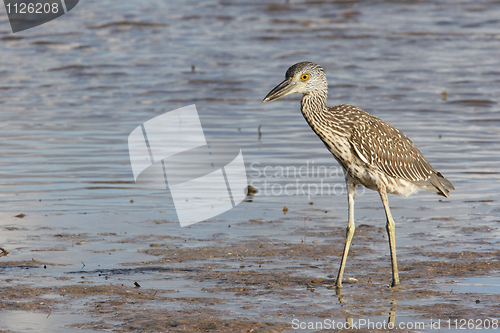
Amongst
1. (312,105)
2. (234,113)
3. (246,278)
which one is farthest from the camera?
(234,113)

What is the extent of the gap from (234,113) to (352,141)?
8.40 metres

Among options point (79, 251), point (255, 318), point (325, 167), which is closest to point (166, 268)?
point (79, 251)

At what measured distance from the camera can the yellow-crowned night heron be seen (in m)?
6.41

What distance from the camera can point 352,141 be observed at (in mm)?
6395

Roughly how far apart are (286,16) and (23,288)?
70.7 ft

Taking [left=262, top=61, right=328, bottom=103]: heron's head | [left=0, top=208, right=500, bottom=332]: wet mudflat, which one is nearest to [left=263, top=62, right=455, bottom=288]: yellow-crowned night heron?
[left=262, top=61, right=328, bottom=103]: heron's head

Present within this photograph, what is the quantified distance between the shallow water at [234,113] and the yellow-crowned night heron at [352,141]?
30.7 inches

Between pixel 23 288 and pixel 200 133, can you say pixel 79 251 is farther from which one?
pixel 200 133

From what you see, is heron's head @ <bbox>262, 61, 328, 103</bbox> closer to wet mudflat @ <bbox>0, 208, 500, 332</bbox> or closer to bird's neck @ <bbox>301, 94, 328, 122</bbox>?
bird's neck @ <bbox>301, 94, 328, 122</bbox>

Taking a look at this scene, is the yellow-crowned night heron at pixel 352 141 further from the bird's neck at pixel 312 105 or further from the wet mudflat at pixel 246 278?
the wet mudflat at pixel 246 278

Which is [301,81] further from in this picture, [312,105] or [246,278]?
[246,278]

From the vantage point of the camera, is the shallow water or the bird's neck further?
the shallow water

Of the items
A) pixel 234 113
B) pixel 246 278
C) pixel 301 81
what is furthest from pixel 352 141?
pixel 234 113

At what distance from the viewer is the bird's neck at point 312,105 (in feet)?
21.4
